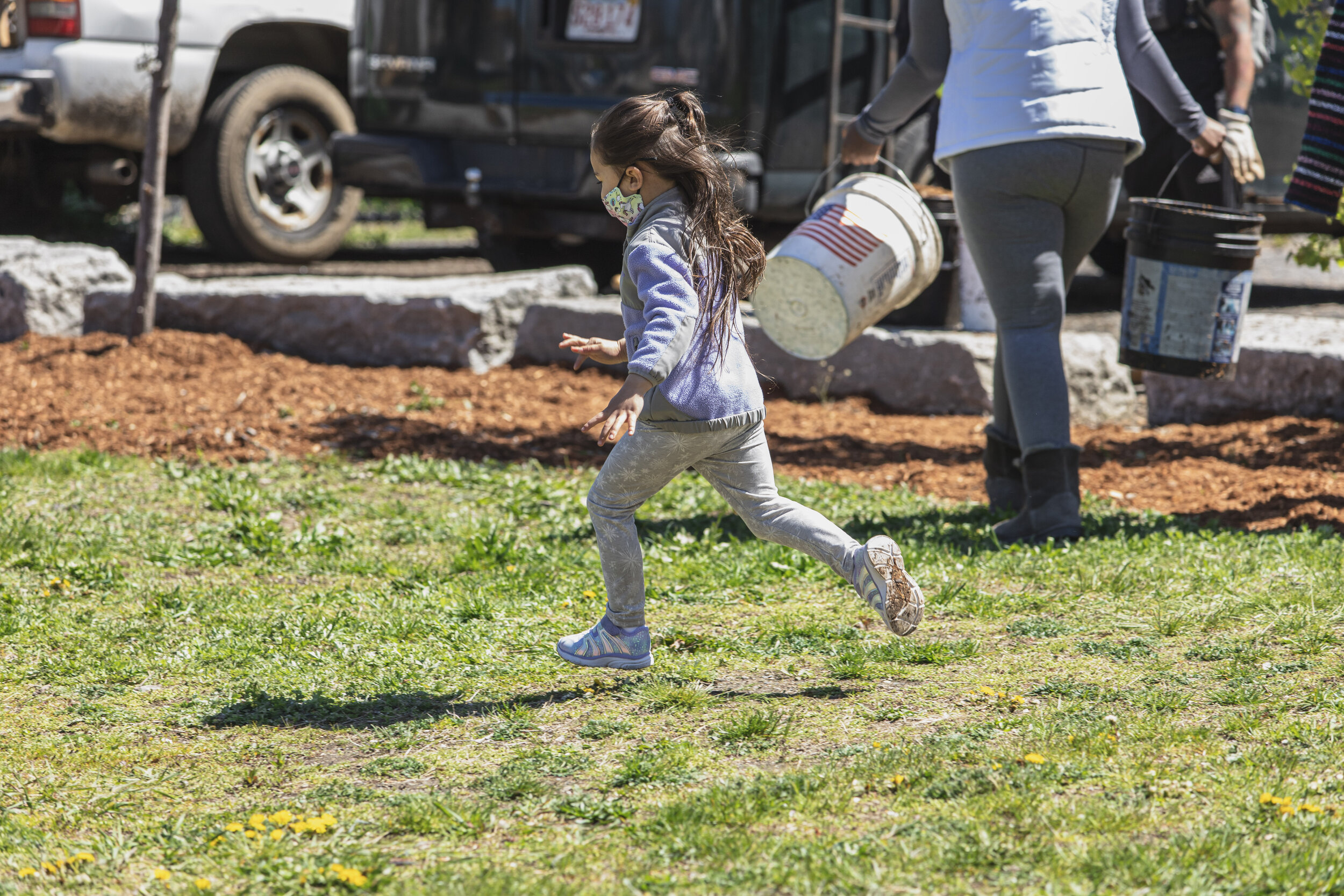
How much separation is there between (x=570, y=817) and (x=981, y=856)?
724 mm

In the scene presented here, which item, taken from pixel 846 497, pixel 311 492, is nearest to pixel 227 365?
pixel 311 492

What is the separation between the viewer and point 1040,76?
161 inches

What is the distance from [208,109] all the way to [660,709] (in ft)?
24.3

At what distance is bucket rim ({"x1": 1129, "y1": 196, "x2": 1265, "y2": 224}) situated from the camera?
4.47m

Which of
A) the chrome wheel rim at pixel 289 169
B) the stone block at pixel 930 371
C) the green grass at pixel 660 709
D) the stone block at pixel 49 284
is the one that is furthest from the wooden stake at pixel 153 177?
the green grass at pixel 660 709

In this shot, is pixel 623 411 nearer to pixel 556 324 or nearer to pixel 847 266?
pixel 847 266

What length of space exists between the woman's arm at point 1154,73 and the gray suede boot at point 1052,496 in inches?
41.7

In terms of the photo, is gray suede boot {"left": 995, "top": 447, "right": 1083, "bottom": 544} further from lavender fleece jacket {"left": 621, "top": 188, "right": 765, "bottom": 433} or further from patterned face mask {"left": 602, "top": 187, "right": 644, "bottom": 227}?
patterned face mask {"left": 602, "top": 187, "right": 644, "bottom": 227}

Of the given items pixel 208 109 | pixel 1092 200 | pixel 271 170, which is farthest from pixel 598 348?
pixel 208 109

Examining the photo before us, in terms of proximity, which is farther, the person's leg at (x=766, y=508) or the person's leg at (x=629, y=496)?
the person's leg at (x=766, y=508)

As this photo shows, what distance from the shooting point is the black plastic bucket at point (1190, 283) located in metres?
4.49

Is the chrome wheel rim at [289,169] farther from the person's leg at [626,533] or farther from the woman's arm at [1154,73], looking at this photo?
the person's leg at [626,533]

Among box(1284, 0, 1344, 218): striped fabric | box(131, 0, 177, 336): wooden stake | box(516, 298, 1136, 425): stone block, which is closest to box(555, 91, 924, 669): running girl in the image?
box(1284, 0, 1344, 218): striped fabric

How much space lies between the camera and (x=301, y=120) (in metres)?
9.32
